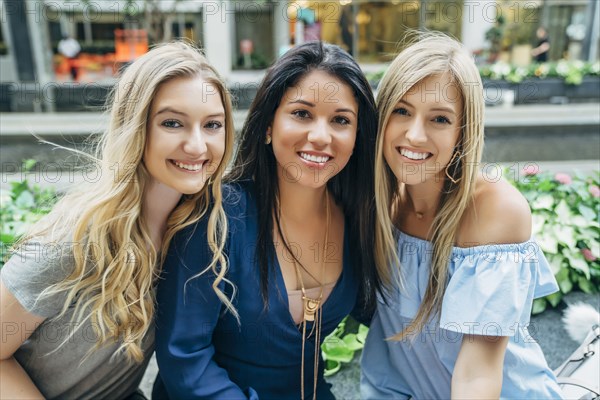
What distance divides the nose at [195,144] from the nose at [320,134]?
348 millimetres

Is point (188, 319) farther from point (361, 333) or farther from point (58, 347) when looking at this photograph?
point (361, 333)

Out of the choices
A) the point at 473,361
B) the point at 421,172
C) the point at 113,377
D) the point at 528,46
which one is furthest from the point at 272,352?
the point at 528,46

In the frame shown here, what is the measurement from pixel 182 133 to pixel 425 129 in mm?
791

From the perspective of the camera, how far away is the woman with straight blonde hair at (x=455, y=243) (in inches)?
63.7

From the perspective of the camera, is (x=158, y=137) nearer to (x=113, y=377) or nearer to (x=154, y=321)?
(x=154, y=321)

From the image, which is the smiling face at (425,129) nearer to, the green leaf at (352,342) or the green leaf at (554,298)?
the green leaf at (352,342)

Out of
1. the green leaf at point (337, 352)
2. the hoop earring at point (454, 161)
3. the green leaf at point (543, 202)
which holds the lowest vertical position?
the green leaf at point (337, 352)

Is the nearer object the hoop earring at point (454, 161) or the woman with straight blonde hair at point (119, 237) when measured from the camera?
the woman with straight blonde hair at point (119, 237)

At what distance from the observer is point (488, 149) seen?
793cm

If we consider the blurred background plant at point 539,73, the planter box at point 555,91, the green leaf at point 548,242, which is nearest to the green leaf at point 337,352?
the green leaf at point 548,242

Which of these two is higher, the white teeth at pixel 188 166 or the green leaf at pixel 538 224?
the white teeth at pixel 188 166

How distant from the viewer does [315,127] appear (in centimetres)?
166

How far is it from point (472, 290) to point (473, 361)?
0.79 feet

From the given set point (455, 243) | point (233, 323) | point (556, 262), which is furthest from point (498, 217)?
point (556, 262)
